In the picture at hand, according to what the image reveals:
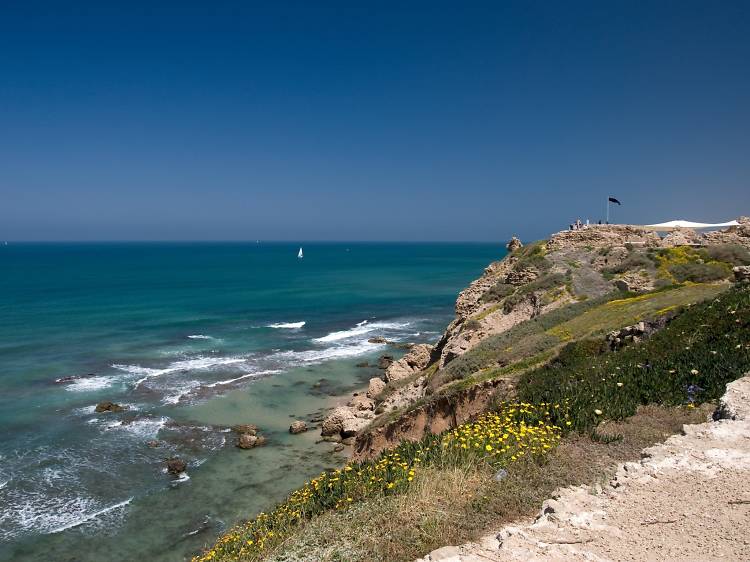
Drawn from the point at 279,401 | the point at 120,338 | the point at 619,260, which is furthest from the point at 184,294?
the point at 619,260

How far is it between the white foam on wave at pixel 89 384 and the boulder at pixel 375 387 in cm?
1822

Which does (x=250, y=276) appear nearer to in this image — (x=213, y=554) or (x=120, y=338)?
(x=120, y=338)

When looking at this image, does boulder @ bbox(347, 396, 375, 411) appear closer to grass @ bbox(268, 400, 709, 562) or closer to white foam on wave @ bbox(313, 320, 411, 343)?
white foam on wave @ bbox(313, 320, 411, 343)

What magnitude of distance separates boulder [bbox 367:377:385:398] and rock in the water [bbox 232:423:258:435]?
22.9 ft

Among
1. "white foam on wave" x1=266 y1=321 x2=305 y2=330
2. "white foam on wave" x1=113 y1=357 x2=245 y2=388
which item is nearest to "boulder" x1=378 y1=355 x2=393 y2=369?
"white foam on wave" x1=113 y1=357 x2=245 y2=388

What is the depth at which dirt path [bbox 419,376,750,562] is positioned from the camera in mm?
5418

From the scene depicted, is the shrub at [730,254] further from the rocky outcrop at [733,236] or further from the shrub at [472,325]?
the shrub at [472,325]

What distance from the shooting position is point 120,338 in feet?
158

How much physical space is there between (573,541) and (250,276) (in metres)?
115

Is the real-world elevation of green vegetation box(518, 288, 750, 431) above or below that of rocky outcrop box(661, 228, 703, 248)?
below

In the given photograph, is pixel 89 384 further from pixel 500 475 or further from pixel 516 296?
pixel 500 475

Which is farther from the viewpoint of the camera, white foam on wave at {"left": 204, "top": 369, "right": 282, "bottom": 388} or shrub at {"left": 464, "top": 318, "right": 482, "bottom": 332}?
white foam on wave at {"left": 204, "top": 369, "right": 282, "bottom": 388}

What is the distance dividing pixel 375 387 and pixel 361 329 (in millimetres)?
22520

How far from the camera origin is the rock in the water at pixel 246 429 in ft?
88.5
